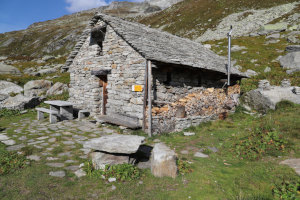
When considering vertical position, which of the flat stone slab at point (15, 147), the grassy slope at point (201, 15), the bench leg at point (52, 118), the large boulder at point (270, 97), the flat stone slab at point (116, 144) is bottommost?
the flat stone slab at point (15, 147)

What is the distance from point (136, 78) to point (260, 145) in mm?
5042

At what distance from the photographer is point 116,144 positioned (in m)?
4.33

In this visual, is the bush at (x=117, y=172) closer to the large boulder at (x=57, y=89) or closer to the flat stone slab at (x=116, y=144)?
the flat stone slab at (x=116, y=144)

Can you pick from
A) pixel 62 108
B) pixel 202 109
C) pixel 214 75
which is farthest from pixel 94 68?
pixel 214 75

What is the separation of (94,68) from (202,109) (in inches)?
239

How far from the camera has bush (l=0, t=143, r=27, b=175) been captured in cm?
419

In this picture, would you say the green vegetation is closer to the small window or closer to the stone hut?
the stone hut

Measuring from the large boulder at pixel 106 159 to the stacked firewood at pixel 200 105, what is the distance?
3.28 metres

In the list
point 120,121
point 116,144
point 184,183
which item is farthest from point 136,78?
point 184,183

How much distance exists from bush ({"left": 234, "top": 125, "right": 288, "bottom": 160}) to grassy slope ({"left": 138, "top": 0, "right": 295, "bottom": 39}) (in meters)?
35.9

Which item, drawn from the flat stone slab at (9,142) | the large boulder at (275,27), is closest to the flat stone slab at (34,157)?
the flat stone slab at (9,142)

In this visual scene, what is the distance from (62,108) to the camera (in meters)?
9.61

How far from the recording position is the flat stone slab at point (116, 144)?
4.21m

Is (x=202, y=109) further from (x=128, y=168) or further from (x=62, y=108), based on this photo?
(x=62, y=108)
